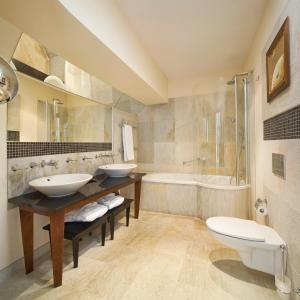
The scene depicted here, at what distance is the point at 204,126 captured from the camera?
303 centimetres

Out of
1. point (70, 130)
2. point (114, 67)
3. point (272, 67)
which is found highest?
point (114, 67)

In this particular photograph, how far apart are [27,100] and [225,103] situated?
264 centimetres

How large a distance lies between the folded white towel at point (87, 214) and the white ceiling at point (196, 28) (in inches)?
81.4

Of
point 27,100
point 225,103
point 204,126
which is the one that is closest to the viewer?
point 27,100

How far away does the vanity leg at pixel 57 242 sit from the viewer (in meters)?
1.36

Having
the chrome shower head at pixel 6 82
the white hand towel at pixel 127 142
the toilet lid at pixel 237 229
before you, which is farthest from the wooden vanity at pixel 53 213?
the white hand towel at pixel 127 142

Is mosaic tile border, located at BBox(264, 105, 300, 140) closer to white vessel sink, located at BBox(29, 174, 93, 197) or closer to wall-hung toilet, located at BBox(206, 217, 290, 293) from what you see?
wall-hung toilet, located at BBox(206, 217, 290, 293)

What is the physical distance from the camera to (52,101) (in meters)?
2.02

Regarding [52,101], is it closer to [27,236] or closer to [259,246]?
[27,236]

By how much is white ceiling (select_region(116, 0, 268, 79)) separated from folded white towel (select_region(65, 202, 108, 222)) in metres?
2.07

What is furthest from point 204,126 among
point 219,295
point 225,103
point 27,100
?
point 27,100

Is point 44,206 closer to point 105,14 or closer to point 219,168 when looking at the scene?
point 105,14

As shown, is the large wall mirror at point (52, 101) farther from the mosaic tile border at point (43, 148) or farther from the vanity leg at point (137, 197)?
the vanity leg at point (137, 197)

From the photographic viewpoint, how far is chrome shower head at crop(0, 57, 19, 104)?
4.05 ft
